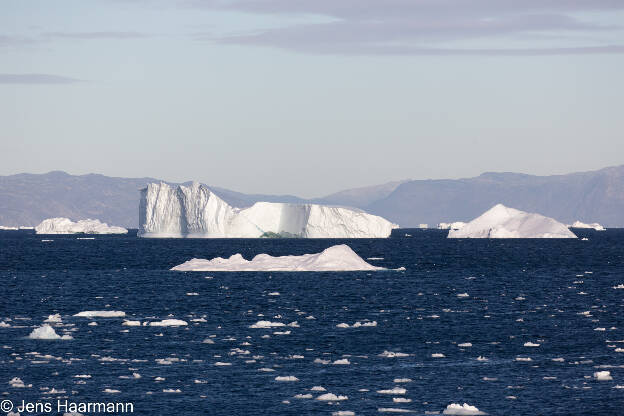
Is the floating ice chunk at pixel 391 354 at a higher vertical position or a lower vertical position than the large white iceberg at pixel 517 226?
lower

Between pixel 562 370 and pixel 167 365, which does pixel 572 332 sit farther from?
pixel 167 365

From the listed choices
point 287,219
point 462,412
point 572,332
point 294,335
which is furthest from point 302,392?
point 287,219

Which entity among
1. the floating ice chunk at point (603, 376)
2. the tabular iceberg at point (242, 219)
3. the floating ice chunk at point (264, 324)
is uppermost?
the tabular iceberg at point (242, 219)

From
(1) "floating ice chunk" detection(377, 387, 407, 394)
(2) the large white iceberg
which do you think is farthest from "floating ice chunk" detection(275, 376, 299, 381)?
(2) the large white iceberg

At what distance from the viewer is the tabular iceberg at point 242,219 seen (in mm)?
135000

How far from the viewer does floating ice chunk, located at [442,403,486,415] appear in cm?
2594

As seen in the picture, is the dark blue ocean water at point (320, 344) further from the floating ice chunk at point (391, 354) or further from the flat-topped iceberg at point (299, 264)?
the flat-topped iceberg at point (299, 264)

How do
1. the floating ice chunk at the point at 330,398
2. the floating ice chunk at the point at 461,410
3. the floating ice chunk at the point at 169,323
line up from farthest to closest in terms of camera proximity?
the floating ice chunk at the point at 169,323, the floating ice chunk at the point at 330,398, the floating ice chunk at the point at 461,410

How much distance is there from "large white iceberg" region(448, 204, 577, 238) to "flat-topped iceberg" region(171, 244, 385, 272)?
8469 centimetres

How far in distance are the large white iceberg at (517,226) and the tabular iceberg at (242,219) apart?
29.8 metres

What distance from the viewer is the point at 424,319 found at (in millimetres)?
47156

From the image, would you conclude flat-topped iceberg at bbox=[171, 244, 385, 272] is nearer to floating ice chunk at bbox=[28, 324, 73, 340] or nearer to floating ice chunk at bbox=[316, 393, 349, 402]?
floating ice chunk at bbox=[28, 324, 73, 340]

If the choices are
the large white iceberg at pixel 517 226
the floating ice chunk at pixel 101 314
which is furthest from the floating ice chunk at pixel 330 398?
the large white iceberg at pixel 517 226

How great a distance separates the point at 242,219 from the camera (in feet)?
453
